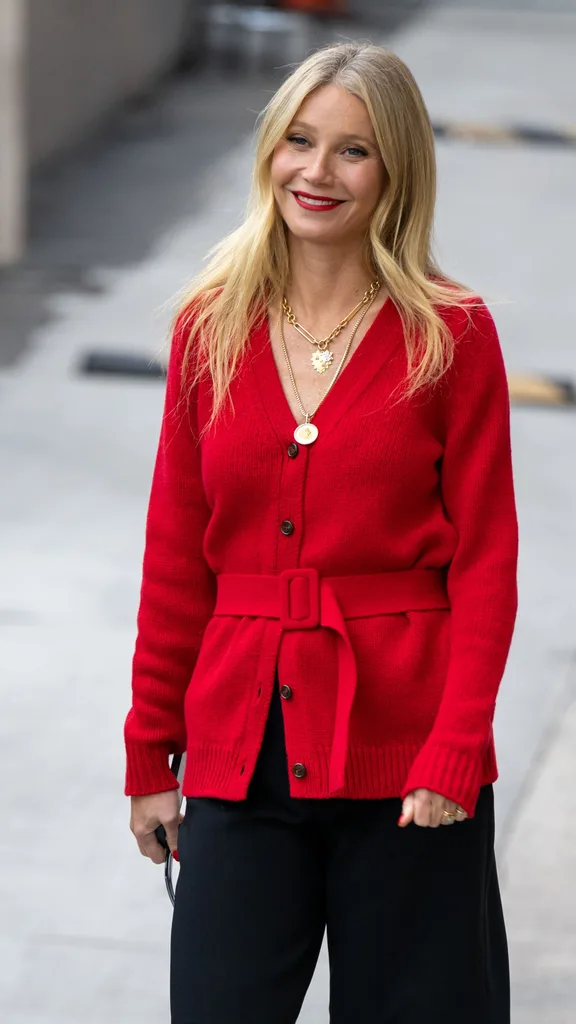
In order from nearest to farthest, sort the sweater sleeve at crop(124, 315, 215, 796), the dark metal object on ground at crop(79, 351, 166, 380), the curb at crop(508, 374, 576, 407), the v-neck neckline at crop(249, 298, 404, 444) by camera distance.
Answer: the v-neck neckline at crop(249, 298, 404, 444) → the sweater sleeve at crop(124, 315, 215, 796) → the curb at crop(508, 374, 576, 407) → the dark metal object on ground at crop(79, 351, 166, 380)

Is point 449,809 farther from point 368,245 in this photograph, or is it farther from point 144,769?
point 368,245

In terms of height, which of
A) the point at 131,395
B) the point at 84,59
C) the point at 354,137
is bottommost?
the point at 131,395

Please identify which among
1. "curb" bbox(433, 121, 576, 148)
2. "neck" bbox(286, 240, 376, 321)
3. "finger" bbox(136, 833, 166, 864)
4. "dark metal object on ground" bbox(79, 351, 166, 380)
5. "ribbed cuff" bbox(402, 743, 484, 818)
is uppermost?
"curb" bbox(433, 121, 576, 148)

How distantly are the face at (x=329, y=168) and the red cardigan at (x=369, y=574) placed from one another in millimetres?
155

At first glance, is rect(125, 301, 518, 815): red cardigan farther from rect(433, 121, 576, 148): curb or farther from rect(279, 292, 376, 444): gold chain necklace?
rect(433, 121, 576, 148): curb

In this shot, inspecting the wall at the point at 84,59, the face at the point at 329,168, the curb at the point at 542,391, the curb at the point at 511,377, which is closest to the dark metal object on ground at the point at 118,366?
the curb at the point at 511,377

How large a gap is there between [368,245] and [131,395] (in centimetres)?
534

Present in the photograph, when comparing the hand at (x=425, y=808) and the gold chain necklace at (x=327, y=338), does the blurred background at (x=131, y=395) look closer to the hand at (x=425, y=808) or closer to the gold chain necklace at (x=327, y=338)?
the hand at (x=425, y=808)

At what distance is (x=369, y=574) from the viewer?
2.24 meters

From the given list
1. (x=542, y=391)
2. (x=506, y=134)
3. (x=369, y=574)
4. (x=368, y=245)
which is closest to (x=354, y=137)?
(x=368, y=245)

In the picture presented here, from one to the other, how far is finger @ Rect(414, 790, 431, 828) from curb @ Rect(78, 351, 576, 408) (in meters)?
5.48

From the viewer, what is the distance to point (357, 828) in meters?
2.22

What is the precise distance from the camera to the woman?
2193 millimetres

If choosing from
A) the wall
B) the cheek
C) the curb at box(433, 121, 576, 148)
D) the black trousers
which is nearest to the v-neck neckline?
the cheek
